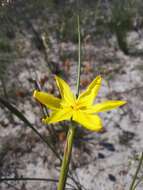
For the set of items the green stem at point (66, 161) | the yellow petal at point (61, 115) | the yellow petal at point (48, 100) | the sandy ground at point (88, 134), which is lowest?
the sandy ground at point (88, 134)

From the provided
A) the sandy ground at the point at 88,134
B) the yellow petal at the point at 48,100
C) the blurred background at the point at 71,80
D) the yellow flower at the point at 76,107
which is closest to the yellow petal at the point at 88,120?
the yellow flower at the point at 76,107

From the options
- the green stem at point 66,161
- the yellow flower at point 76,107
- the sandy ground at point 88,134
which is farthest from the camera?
the sandy ground at point 88,134

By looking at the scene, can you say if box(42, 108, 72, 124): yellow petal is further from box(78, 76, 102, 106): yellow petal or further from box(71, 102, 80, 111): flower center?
box(78, 76, 102, 106): yellow petal

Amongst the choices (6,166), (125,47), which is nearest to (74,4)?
(125,47)

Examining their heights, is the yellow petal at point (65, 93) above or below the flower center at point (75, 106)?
above

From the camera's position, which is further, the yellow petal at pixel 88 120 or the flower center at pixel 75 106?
the flower center at pixel 75 106

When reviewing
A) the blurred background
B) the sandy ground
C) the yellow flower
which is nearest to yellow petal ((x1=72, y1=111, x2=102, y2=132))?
the yellow flower

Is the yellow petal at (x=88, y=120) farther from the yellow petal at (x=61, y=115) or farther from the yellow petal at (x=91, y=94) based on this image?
the yellow petal at (x=91, y=94)

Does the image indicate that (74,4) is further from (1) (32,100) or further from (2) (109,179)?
(2) (109,179)
